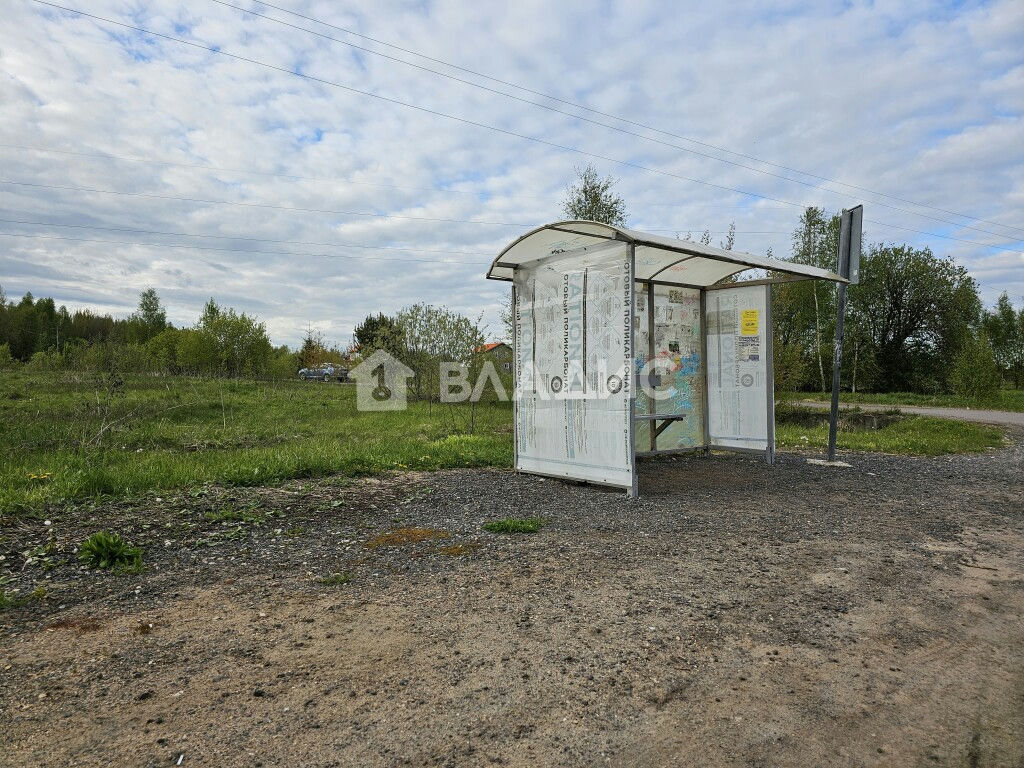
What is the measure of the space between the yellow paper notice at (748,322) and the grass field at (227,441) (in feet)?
11.0

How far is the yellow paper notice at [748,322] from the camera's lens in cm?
990

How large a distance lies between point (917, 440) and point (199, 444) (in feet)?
42.2

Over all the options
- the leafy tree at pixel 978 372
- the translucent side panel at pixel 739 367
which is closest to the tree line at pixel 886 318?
the leafy tree at pixel 978 372

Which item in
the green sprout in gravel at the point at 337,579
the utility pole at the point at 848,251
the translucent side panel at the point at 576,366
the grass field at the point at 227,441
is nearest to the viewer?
the green sprout in gravel at the point at 337,579

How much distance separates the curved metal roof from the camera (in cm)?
711

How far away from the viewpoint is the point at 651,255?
8727 millimetres

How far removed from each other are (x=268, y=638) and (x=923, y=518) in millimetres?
5799

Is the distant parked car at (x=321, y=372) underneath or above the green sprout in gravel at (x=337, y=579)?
above

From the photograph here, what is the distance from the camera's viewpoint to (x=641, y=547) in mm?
5012

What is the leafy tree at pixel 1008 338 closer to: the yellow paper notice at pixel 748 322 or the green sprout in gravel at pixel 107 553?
the yellow paper notice at pixel 748 322

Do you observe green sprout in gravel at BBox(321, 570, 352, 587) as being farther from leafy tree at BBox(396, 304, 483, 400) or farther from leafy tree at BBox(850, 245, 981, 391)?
leafy tree at BBox(850, 245, 981, 391)

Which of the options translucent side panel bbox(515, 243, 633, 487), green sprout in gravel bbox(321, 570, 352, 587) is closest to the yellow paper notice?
translucent side panel bbox(515, 243, 633, 487)

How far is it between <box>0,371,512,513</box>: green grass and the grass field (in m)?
0.02

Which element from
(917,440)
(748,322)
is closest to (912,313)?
(917,440)
